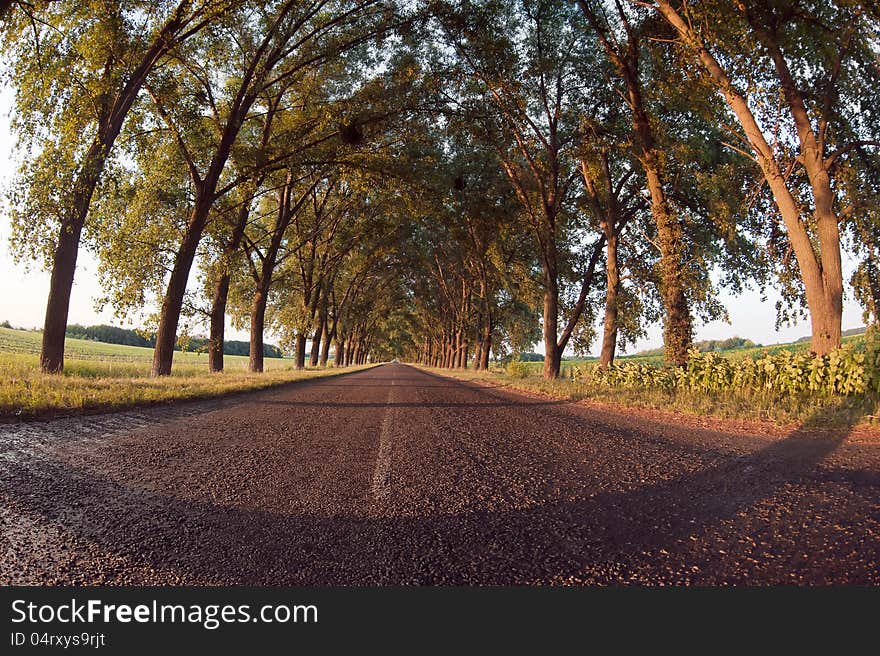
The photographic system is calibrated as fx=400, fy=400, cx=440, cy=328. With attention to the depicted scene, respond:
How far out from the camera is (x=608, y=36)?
13.1m

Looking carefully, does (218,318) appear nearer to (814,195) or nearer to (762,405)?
(762,405)

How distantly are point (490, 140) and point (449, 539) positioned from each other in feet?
56.1

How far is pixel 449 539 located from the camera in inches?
81.8

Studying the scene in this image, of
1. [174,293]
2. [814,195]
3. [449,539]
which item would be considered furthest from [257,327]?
[814,195]

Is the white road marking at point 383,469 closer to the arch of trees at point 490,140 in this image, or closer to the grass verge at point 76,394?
the grass verge at point 76,394

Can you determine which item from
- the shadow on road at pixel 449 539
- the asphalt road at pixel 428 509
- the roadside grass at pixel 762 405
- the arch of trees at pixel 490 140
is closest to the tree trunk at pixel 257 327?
the arch of trees at pixel 490 140

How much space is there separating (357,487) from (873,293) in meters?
13.9

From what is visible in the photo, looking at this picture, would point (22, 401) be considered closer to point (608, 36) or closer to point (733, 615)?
point (733, 615)

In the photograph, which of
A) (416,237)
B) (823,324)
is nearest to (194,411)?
(823,324)

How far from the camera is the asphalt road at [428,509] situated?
5.73 feet

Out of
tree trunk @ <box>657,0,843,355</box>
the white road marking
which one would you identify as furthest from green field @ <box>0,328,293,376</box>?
tree trunk @ <box>657,0,843,355</box>

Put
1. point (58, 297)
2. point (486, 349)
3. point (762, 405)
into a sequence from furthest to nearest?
point (486, 349)
point (58, 297)
point (762, 405)

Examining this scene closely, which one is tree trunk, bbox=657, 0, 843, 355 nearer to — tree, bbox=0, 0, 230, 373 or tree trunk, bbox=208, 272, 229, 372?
tree, bbox=0, 0, 230, 373

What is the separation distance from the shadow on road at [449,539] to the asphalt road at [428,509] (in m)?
0.01
